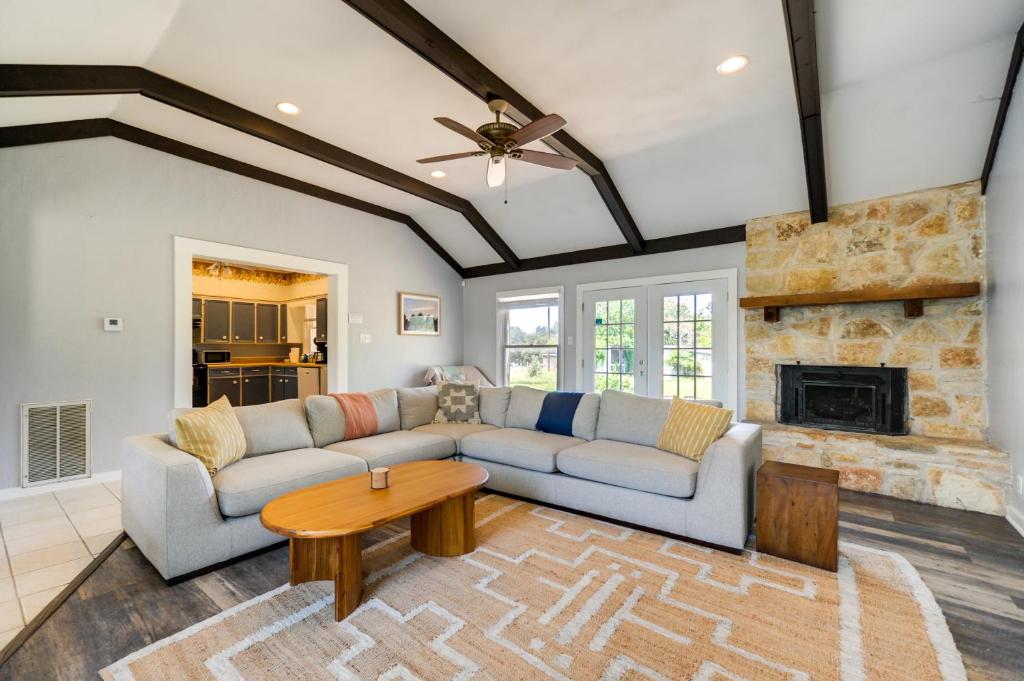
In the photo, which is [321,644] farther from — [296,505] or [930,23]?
[930,23]

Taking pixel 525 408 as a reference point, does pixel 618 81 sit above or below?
above

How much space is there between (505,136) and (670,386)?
352cm

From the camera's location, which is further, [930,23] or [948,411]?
[948,411]

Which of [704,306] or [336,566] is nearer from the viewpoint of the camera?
[336,566]

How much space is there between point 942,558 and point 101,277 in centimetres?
631

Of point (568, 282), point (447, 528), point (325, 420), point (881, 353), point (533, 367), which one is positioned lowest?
point (447, 528)

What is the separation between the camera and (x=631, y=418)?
3.49 meters

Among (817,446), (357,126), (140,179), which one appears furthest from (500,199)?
(817,446)

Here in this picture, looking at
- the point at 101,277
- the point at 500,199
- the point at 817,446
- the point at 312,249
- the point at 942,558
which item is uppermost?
the point at 500,199

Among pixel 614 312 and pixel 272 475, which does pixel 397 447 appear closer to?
pixel 272 475

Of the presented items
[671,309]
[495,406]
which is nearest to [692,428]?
[495,406]

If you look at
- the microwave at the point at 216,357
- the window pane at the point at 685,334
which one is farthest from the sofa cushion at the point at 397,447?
the microwave at the point at 216,357

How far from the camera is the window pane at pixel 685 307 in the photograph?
5094 mm

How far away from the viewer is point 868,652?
176 centimetres
